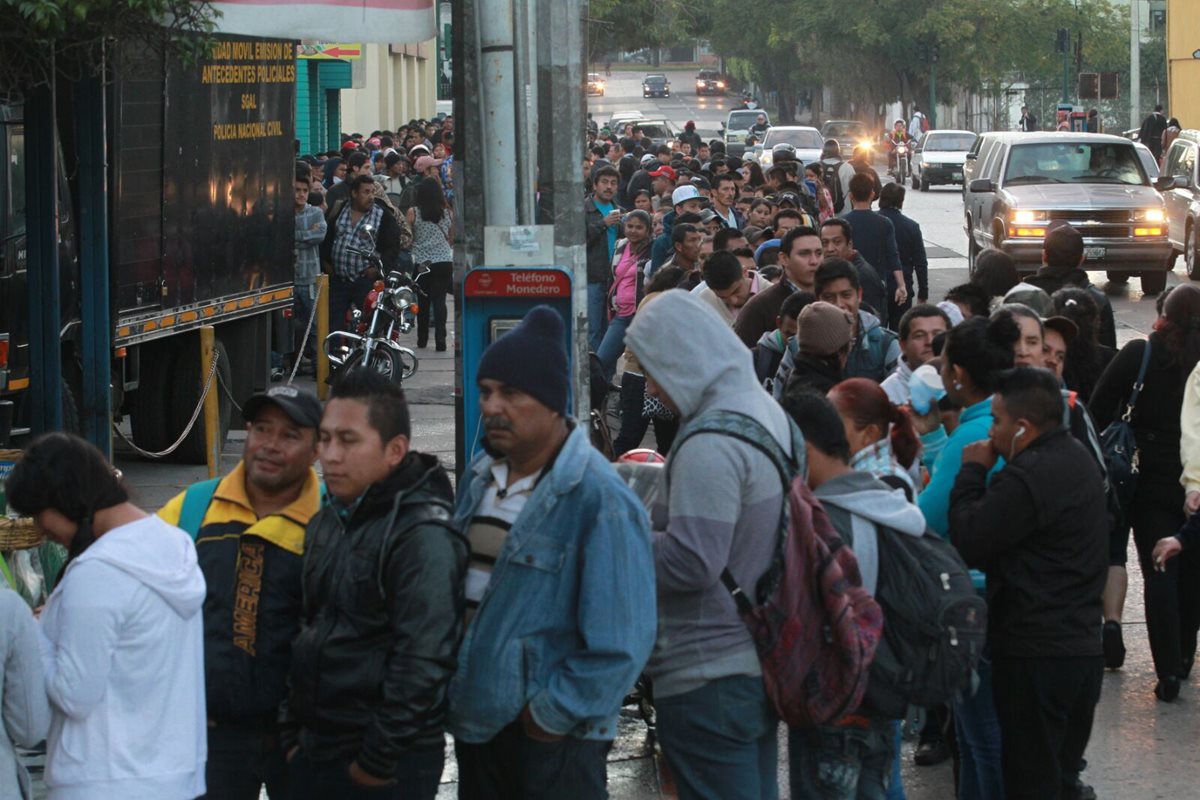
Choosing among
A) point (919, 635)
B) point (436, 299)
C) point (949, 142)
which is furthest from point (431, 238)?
point (949, 142)

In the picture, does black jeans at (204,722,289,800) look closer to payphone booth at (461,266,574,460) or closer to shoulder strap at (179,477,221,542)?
shoulder strap at (179,477,221,542)

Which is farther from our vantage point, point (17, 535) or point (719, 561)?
point (17, 535)

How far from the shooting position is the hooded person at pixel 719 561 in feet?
14.4

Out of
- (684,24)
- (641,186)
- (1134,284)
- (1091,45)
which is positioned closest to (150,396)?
(641,186)

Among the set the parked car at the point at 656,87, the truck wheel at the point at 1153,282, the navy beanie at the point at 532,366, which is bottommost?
the truck wheel at the point at 1153,282

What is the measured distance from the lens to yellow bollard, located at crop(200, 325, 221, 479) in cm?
1283

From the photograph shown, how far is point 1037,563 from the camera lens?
17.9ft

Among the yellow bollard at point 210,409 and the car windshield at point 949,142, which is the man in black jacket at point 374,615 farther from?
the car windshield at point 949,142

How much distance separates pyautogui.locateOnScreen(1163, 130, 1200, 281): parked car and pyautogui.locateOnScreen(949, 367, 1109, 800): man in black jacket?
1965cm

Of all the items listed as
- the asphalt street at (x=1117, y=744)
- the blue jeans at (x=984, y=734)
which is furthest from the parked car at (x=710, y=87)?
the blue jeans at (x=984, y=734)

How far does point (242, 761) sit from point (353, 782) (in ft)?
1.59

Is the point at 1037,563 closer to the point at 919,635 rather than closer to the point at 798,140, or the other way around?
the point at 919,635

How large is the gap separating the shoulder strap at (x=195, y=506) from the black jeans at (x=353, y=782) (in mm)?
655

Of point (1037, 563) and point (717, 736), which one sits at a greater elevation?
point (1037, 563)
